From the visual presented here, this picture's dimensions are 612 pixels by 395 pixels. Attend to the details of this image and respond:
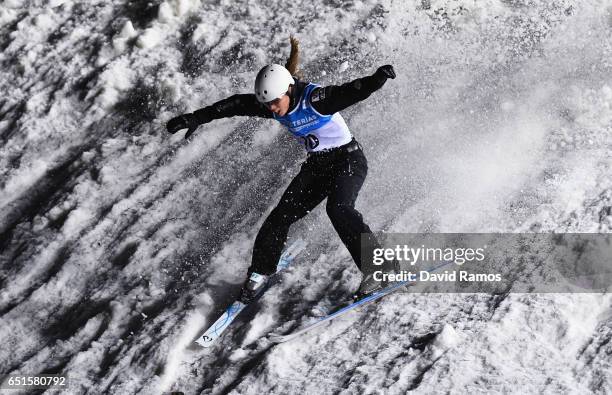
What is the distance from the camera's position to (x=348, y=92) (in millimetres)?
5609

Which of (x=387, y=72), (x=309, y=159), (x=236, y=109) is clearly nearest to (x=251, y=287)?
(x=309, y=159)

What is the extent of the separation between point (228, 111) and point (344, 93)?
136 cm

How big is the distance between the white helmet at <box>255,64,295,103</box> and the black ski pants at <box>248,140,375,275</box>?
752 millimetres

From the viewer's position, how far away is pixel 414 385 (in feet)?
16.5

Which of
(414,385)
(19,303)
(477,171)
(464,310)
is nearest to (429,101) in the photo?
(477,171)

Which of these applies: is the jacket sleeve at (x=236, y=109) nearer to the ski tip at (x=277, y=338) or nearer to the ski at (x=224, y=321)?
the ski at (x=224, y=321)

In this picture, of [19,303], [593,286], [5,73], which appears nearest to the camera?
[593,286]

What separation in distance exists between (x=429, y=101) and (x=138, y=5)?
440 cm

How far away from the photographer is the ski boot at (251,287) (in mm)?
6230

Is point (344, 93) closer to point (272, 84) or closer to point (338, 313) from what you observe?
point (272, 84)

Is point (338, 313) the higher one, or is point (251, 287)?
point (251, 287)

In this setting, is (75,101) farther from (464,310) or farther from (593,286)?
(593,286)

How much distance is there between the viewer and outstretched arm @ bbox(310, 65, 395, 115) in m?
5.38

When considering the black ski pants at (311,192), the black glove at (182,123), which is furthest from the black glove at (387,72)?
the black glove at (182,123)
